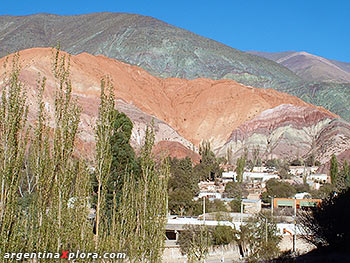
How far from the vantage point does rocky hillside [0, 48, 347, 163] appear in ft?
302

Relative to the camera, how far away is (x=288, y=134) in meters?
96.9

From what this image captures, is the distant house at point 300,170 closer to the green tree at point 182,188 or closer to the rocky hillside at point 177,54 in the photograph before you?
the green tree at point 182,188

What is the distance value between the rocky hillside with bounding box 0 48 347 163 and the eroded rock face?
0.19 m

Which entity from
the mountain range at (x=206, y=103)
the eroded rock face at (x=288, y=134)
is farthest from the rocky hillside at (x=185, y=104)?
the eroded rock face at (x=288, y=134)

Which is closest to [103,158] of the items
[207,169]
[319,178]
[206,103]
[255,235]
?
[255,235]

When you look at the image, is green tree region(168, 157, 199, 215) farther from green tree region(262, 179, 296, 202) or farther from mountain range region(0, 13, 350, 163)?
green tree region(262, 179, 296, 202)

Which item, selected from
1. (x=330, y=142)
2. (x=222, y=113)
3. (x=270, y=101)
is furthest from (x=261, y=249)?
(x=270, y=101)

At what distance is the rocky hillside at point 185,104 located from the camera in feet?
302

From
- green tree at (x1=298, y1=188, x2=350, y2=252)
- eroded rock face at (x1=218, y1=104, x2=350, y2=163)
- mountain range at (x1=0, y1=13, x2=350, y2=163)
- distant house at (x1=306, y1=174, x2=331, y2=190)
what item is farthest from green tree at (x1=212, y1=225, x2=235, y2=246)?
eroded rock face at (x1=218, y1=104, x2=350, y2=163)

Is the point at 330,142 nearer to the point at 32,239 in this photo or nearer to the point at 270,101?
the point at 270,101

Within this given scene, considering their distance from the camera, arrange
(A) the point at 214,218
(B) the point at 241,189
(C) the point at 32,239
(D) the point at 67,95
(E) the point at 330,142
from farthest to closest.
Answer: (E) the point at 330,142, (B) the point at 241,189, (A) the point at 214,218, (D) the point at 67,95, (C) the point at 32,239

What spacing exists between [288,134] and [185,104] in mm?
24538

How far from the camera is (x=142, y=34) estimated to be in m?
176

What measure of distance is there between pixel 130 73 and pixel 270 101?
98.5ft
